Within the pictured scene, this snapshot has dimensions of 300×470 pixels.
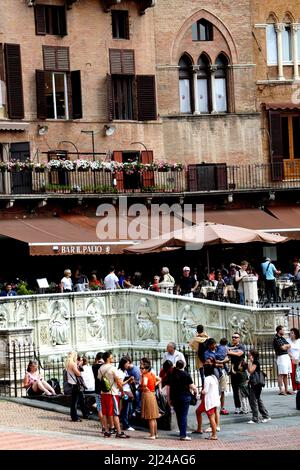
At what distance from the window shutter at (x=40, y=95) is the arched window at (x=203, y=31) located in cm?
679

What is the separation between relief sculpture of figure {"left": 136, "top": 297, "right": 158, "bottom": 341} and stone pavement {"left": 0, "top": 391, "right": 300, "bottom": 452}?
891cm

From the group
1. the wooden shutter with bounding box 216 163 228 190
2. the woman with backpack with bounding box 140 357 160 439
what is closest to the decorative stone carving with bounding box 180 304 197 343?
the woman with backpack with bounding box 140 357 160 439

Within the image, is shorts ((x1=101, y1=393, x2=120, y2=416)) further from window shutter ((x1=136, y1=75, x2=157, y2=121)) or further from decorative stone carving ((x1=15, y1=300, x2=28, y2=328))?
window shutter ((x1=136, y1=75, x2=157, y2=121))

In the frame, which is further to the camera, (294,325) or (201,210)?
(201,210)

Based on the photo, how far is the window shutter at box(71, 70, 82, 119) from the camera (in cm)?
6072

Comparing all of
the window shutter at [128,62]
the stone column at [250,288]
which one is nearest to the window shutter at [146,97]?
the window shutter at [128,62]

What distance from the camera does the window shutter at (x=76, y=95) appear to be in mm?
60719

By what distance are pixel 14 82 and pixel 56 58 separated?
2230 mm

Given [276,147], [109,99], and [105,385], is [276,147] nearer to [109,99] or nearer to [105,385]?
[109,99]

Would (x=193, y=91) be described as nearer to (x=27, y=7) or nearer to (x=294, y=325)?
(x=27, y=7)

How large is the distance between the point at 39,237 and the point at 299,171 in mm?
12250
